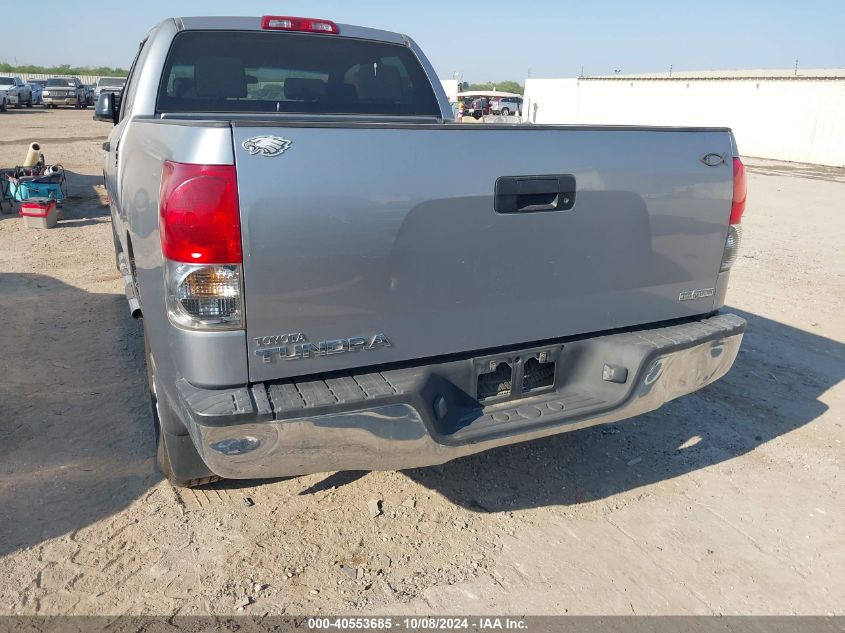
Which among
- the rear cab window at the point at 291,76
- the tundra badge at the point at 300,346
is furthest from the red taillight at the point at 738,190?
the rear cab window at the point at 291,76

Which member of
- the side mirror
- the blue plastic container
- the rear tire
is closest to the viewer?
the rear tire

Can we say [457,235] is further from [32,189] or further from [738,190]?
[32,189]

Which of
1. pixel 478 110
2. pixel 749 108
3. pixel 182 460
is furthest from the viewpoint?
pixel 749 108

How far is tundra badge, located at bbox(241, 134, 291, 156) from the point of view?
2201 millimetres

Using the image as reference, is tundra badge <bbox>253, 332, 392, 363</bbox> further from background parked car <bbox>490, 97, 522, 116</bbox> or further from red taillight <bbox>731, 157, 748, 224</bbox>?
background parked car <bbox>490, 97, 522, 116</bbox>

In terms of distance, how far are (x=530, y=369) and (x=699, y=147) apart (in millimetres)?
1216

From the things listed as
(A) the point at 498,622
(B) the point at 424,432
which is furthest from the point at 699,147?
(A) the point at 498,622

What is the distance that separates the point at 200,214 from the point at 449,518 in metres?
1.82

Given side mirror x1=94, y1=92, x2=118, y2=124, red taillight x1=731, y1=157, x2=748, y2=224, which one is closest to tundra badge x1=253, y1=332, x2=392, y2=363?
red taillight x1=731, y1=157, x2=748, y2=224

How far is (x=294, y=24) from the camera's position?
4203mm

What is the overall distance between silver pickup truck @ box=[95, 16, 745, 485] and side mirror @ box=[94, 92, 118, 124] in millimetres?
2304

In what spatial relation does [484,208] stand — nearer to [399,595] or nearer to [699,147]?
[699,147]

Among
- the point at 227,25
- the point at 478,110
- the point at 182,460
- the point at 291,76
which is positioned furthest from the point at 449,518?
the point at 478,110

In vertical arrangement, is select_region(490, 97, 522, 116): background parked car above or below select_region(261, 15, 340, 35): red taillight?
below
